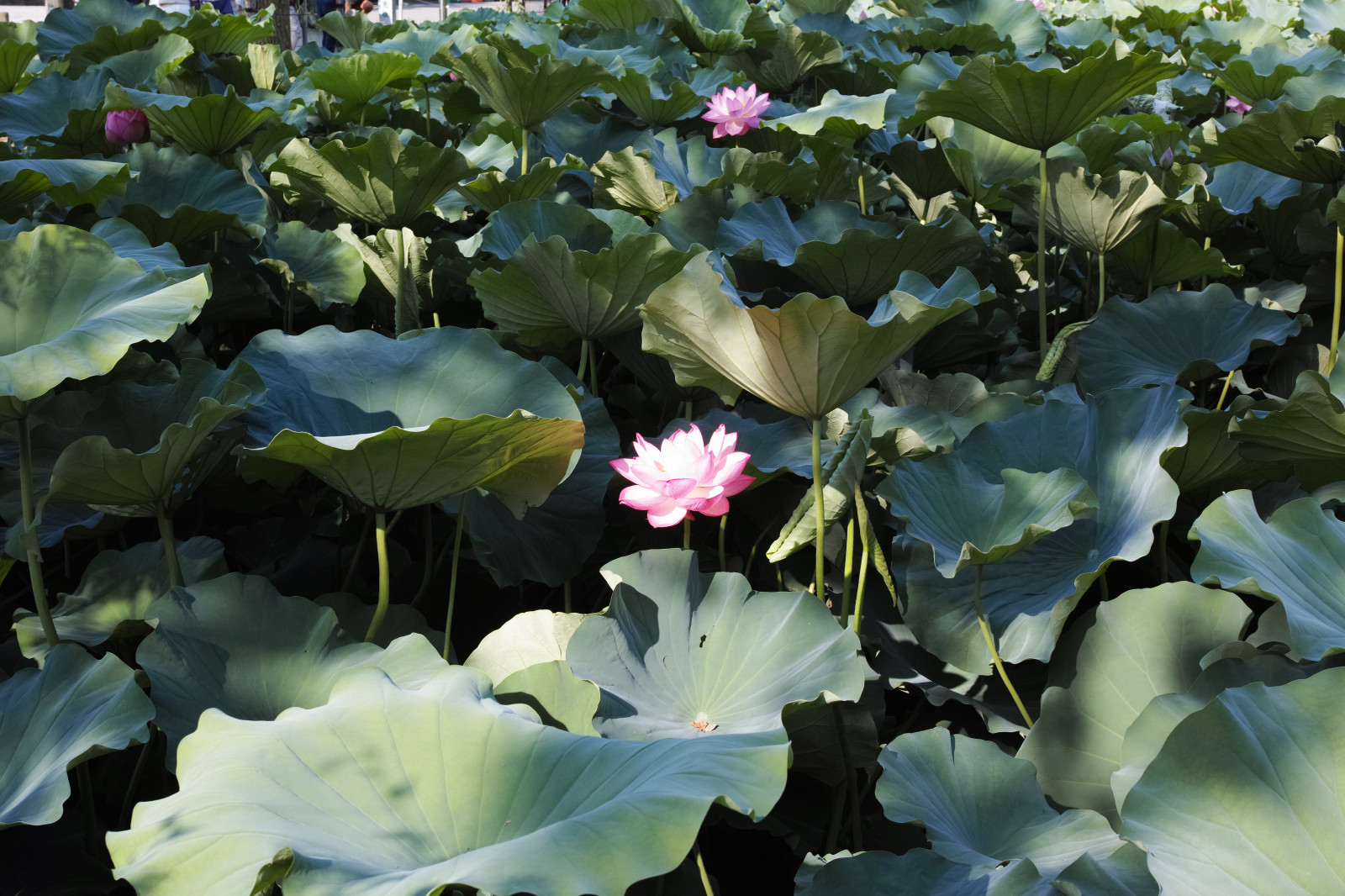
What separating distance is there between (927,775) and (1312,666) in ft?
1.15

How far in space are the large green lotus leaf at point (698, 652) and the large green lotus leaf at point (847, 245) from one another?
623 millimetres

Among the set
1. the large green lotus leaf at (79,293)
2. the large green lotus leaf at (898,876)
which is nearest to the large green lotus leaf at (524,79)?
the large green lotus leaf at (79,293)

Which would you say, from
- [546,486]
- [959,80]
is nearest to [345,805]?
[546,486]

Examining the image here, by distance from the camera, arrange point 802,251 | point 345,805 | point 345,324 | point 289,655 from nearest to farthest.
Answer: point 345,805 < point 289,655 < point 802,251 < point 345,324

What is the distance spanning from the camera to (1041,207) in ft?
5.52

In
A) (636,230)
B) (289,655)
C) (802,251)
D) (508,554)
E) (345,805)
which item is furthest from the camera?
(636,230)

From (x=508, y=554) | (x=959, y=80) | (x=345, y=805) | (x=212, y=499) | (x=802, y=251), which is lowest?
(x=212, y=499)

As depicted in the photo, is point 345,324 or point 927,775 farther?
point 345,324

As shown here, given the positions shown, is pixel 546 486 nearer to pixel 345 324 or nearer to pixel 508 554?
pixel 508 554

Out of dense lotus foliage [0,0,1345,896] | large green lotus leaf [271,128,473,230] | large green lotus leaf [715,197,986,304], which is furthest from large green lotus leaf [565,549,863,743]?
large green lotus leaf [271,128,473,230]

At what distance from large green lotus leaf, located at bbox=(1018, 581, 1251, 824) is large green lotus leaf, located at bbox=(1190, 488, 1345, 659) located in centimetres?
3

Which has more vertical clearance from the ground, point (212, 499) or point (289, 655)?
point (289, 655)

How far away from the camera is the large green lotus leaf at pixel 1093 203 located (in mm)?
1613

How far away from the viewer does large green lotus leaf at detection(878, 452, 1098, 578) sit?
1071mm
